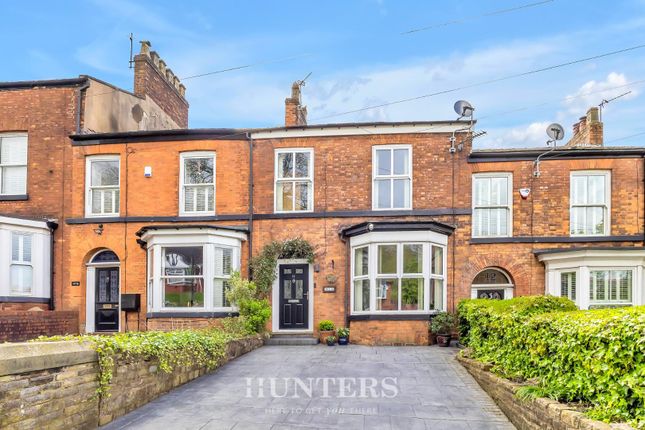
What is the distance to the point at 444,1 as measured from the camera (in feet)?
37.5

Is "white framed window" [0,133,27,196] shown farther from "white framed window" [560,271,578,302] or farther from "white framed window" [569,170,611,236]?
"white framed window" [569,170,611,236]

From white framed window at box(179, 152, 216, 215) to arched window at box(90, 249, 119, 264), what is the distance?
8.75 feet

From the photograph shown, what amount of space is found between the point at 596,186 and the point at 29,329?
16733mm

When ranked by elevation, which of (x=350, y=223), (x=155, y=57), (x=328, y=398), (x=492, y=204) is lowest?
(x=328, y=398)

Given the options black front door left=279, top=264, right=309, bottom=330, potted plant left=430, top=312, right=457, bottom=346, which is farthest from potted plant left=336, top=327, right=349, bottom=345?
potted plant left=430, top=312, right=457, bottom=346

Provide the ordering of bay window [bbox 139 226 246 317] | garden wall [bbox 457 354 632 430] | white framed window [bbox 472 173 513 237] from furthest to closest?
white framed window [bbox 472 173 513 237]
bay window [bbox 139 226 246 317]
garden wall [bbox 457 354 632 430]

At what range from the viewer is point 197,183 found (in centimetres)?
1639

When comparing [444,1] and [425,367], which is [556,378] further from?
[444,1]

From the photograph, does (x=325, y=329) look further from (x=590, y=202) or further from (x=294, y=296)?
(x=590, y=202)

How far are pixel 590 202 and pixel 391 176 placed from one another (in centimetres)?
599

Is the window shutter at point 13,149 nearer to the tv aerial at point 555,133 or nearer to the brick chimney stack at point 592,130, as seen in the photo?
the tv aerial at point 555,133

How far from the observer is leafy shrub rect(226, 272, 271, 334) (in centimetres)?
1441

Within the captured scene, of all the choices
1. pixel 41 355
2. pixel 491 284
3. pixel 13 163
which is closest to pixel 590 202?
pixel 491 284

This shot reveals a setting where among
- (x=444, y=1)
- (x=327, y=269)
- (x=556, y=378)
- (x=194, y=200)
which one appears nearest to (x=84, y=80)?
(x=194, y=200)
